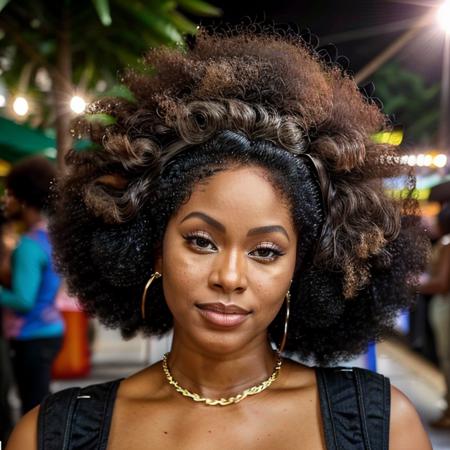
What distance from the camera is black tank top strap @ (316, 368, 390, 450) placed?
1.47 metres

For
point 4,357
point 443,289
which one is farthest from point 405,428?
point 443,289

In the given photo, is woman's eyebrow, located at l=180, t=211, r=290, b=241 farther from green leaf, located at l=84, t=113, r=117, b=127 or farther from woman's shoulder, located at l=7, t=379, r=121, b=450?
woman's shoulder, located at l=7, t=379, r=121, b=450

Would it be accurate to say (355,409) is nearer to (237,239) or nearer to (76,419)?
(237,239)

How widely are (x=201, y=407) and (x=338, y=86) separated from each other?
2.85 ft

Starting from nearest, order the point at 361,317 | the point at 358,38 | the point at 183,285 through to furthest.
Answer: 1. the point at 183,285
2. the point at 361,317
3. the point at 358,38

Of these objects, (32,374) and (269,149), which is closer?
(269,149)

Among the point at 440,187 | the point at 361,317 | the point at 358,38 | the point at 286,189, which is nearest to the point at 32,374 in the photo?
the point at 361,317

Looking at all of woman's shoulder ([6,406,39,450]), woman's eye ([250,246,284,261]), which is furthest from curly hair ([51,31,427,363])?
woman's shoulder ([6,406,39,450])

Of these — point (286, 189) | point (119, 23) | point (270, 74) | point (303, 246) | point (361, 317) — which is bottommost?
point (361, 317)

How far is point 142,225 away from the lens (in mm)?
1631

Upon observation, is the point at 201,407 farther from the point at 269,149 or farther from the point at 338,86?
the point at 338,86

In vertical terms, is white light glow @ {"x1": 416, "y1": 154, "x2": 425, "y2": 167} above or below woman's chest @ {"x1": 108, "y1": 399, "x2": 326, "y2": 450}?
above

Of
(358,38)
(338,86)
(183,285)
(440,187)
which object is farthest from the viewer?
(358,38)

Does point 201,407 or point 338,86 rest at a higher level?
point 338,86
